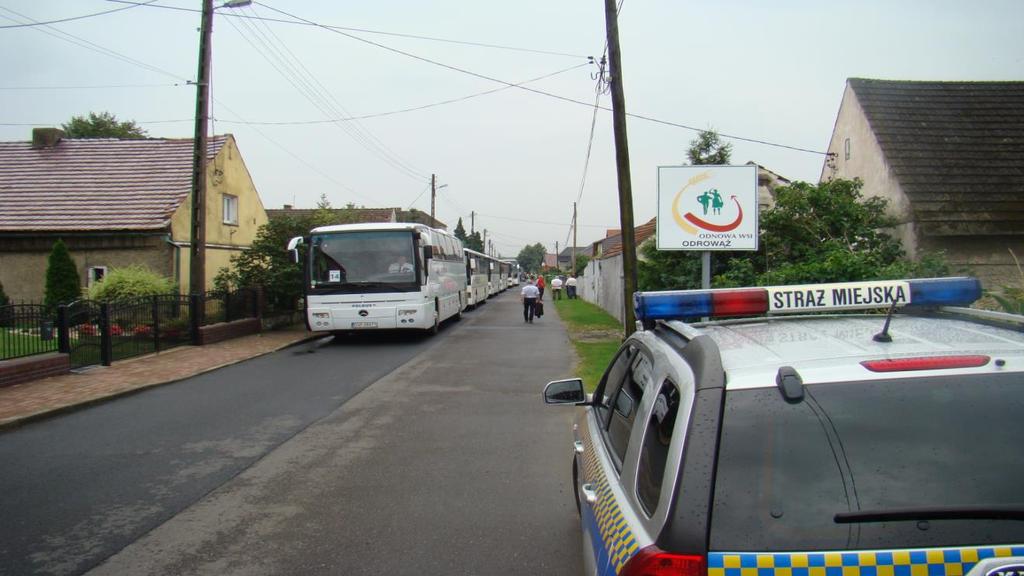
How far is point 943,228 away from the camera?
13797 millimetres

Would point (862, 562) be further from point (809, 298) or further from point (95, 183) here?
point (95, 183)

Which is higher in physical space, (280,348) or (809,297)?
(809,297)

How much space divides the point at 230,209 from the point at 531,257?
13490cm

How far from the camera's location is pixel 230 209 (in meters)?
27.0

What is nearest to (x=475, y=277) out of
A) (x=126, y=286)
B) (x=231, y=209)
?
(x=231, y=209)

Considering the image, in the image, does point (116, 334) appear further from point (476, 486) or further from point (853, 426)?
point (853, 426)

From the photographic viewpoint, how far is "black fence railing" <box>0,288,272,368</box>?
36.2 ft

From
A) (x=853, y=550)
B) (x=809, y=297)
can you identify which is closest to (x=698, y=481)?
(x=853, y=550)

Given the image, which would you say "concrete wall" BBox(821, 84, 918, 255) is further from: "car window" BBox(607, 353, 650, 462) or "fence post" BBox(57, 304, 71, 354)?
"fence post" BBox(57, 304, 71, 354)

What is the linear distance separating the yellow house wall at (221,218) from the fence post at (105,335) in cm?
969

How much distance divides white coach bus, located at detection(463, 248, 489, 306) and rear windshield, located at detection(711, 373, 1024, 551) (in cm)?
2828

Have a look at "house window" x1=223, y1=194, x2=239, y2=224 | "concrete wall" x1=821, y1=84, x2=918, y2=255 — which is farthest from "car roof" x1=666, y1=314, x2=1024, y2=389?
"house window" x1=223, y1=194, x2=239, y2=224

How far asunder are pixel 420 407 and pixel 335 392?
5.85ft

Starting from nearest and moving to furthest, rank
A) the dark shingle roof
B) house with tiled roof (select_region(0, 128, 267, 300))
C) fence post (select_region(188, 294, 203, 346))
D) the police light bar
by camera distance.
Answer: the police light bar → the dark shingle roof → fence post (select_region(188, 294, 203, 346)) → house with tiled roof (select_region(0, 128, 267, 300))
